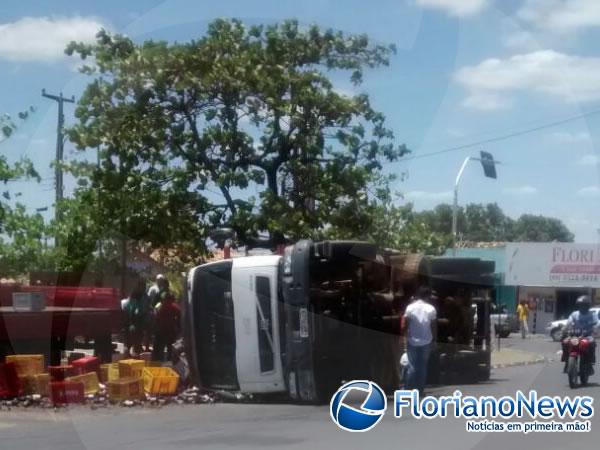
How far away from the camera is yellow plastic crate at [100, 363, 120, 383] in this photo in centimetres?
1371

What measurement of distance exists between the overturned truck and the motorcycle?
7.61 ft

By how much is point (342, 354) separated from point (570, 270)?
2210 cm

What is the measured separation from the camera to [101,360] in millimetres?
16297

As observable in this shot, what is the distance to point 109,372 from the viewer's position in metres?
13.9

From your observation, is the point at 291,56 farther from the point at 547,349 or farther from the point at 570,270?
the point at 570,270

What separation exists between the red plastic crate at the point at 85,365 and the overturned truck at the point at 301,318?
72.0 inches

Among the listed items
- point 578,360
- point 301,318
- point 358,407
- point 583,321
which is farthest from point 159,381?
point 583,321

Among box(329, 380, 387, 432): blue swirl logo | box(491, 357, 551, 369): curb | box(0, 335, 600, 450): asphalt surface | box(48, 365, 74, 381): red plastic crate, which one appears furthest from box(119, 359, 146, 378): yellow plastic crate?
box(491, 357, 551, 369): curb

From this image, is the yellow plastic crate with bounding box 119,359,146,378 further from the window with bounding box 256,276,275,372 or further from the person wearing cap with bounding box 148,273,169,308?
the person wearing cap with bounding box 148,273,169,308

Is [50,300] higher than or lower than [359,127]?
lower

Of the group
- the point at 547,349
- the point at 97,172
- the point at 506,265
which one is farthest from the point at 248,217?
the point at 506,265

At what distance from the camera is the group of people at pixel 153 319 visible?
16.0m

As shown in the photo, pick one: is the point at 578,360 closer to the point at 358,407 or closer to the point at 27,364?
the point at 358,407

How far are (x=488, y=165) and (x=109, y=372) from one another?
6592 millimetres
